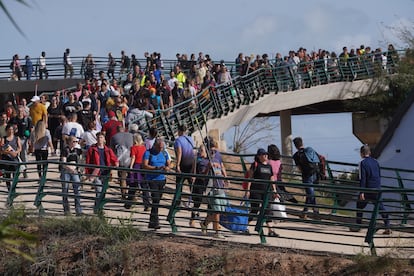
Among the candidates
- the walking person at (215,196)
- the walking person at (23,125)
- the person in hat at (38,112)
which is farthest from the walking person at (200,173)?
the person in hat at (38,112)

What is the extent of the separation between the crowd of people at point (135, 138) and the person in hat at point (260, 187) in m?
0.01

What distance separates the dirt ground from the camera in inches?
478

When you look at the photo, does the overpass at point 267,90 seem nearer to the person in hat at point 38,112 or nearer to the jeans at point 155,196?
the person in hat at point 38,112

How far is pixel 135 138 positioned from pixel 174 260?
4.36 metres

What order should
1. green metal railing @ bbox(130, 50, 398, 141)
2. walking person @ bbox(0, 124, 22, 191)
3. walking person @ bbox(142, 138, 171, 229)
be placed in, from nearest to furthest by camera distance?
walking person @ bbox(142, 138, 171, 229)
walking person @ bbox(0, 124, 22, 191)
green metal railing @ bbox(130, 50, 398, 141)

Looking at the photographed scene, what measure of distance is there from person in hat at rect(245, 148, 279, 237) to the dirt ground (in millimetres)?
632

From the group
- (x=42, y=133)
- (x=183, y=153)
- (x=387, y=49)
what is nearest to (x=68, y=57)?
(x=387, y=49)

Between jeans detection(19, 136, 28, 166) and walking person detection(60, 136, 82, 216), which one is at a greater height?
jeans detection(19, 136, 28, 166)

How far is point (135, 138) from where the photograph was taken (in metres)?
17.1

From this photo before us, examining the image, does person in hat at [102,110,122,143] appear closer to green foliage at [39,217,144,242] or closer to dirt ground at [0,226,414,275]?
green foliage at [39,217,144,242]

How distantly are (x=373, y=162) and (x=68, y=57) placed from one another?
2884cm

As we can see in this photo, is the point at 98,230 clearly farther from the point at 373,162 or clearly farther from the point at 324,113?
the point at 324,113

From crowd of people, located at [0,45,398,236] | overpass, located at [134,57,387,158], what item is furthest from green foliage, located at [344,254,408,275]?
overpass, located at [134,57,387,158]

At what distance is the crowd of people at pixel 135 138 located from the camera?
14727 millimetres
